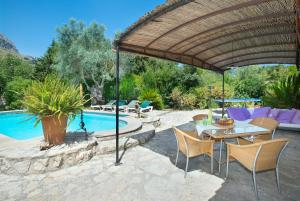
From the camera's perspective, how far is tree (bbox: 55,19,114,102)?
16.7 m

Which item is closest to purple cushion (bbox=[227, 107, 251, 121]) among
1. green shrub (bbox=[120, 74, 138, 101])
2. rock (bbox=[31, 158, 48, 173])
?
rock (bbox=[31, 158, 48, 173])

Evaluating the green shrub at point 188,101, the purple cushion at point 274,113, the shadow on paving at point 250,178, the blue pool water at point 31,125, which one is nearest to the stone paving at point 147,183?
the shadow on paving at point 250,178

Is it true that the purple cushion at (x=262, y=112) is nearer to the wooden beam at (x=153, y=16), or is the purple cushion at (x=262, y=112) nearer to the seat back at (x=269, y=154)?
the seat back at (x=269, y=154)

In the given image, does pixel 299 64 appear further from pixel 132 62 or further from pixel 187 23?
pixel 132 62

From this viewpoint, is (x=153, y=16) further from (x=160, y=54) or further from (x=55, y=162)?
(x=55, y=162)

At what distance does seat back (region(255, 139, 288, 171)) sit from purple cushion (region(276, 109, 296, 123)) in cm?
525

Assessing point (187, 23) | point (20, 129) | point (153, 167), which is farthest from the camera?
point (20, 129)

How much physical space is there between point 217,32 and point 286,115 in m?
5.06

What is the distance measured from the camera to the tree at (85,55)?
16672 mm

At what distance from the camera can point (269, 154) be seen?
3031 mm

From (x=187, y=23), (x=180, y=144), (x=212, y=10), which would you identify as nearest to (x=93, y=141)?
(x=180, y=144)

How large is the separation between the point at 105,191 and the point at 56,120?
6.97ft

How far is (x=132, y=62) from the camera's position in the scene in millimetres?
19641

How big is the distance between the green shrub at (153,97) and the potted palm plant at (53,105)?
1017cm
